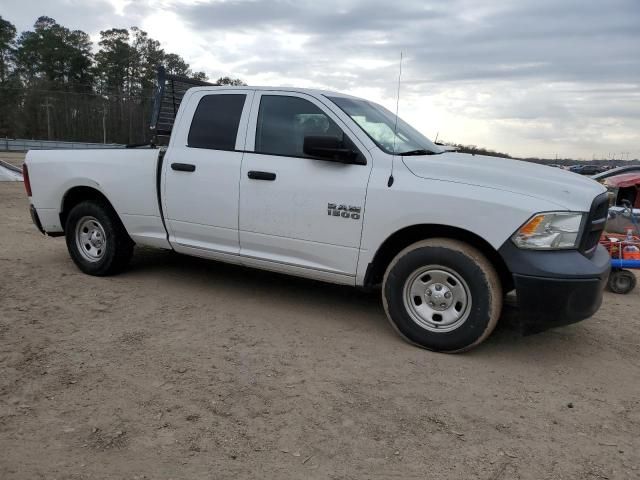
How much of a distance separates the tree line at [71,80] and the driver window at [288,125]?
214 feet

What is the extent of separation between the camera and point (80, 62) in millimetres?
78875

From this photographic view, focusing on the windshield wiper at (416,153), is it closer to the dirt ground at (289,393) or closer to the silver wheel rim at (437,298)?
the silver wheel rim at (437,298)

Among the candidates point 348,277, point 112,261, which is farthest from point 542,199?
point 112,261

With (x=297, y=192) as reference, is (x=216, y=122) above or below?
above

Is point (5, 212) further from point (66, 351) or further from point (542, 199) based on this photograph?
point (542, 199)

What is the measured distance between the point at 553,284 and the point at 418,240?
1.07 metres

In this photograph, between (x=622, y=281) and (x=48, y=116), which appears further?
(x=48, y=116)

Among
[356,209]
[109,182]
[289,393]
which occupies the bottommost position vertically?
[289,393]

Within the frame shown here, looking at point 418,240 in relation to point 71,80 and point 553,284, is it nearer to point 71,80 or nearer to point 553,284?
point 553,284

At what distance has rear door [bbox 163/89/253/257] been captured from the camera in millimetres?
4867

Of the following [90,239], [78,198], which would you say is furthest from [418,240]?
[78,198]

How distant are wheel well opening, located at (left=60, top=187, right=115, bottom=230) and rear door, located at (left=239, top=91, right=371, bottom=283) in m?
1.97

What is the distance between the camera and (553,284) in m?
3.63

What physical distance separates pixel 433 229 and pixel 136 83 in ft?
273
